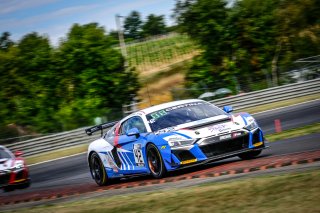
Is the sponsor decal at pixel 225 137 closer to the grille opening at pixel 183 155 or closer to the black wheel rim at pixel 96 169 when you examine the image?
the grille opening at pixel 183 155

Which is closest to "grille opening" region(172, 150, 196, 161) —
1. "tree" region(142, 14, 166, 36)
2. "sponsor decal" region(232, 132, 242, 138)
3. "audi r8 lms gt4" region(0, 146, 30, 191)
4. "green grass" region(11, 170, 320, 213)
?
"sponsor decal" region(232, 132, 242, 138)

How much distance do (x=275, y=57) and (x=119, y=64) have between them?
1061cm

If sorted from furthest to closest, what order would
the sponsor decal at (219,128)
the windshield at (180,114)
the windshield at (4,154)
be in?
the windshield at (4,154) < the windshield at (180,114) < the sponsor decal at (219,128)

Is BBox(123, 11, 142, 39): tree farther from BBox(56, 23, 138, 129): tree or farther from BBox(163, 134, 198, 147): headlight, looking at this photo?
BBox(163, 134, 198, 147): headlight

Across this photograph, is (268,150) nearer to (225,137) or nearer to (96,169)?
(225,137)

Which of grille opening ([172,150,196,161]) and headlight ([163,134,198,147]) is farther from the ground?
headlight ([163,134,198,147])

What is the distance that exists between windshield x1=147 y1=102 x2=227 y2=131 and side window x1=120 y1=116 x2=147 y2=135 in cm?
20

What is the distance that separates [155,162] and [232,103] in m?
21.0

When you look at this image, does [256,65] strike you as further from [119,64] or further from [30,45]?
[30,45]

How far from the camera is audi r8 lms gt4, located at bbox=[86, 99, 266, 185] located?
1150 centimetres

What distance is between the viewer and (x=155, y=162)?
12.0m

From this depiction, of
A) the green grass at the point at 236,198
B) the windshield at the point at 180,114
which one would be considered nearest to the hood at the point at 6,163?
the windshield at the point at 180,114

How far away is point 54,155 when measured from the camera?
29.4 metres

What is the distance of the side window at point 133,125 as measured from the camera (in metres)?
12.8
